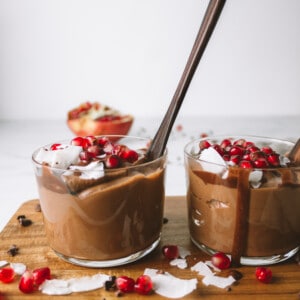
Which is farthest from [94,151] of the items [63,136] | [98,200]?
[63,136]

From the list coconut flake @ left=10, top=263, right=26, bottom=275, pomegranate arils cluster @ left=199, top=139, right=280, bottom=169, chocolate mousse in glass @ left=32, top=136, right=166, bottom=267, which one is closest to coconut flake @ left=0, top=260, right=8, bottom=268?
coconut flake @ left=10, top=263, right=26, bottom=275

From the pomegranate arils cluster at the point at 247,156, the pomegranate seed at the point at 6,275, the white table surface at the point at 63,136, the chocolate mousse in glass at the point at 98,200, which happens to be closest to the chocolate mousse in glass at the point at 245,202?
the pomegranate arils cluster at the point at 247,156

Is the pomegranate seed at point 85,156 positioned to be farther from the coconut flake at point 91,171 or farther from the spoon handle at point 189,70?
the spoon handle at point 189,70

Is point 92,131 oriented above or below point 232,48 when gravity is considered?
below

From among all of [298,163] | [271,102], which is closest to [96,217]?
[298,163]

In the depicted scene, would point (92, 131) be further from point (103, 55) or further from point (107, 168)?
point (107, 168)

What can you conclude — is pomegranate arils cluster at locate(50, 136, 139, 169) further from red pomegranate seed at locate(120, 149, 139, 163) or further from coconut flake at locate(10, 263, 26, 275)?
coconut flake at locate(10, 263, 26, 275)
